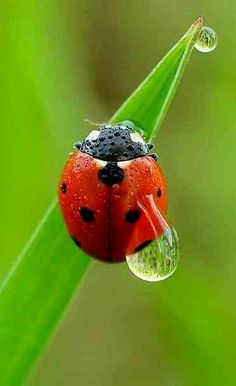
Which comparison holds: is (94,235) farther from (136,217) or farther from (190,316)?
(190,316)

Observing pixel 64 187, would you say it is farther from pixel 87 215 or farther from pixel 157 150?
pixel 157 150

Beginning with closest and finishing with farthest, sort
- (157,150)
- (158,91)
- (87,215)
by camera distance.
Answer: (158,91)
(87,215)
(157,150)

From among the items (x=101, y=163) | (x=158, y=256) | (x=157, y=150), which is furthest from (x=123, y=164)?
(x=157, y=150)

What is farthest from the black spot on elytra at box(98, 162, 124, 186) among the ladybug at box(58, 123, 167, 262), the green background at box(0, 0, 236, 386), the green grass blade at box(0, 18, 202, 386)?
the green background at box(0, 0, 236, 386)

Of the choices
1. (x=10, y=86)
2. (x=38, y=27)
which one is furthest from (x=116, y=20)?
(x=10, y=86)

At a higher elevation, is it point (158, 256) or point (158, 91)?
point (158, 91)

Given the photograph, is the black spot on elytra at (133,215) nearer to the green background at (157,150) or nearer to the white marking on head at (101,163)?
the white marking on head at (101,163)
